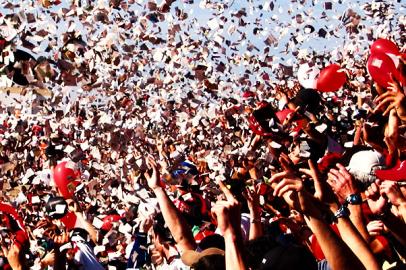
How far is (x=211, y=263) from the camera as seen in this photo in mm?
3383

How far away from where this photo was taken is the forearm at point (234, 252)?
301cm

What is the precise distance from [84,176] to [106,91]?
304cm

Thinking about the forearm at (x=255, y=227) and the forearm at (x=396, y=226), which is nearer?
the forearm at (x=396, y=226)

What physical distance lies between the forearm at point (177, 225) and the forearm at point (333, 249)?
A: 149 cm

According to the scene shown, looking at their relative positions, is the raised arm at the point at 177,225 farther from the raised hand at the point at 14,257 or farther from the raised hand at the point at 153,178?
the raised hand at the point at 14,257

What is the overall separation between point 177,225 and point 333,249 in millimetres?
1621

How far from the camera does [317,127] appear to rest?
631 cm

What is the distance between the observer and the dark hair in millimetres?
3361

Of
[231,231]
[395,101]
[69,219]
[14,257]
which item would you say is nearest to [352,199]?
[231,231]

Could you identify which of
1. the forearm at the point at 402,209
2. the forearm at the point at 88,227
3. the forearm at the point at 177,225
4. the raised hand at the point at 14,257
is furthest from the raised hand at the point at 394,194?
the forearm at the point at 88,227

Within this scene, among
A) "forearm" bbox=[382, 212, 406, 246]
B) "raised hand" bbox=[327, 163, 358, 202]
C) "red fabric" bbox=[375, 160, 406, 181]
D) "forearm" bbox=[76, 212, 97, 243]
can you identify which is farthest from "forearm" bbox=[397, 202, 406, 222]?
"forearm" bbox=[76, 212, 97, 243]

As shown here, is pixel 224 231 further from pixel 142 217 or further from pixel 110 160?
pixel 110 160

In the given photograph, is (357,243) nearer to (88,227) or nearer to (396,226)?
(396,226)

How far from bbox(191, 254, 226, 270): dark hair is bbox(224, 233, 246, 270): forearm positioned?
0.32m
